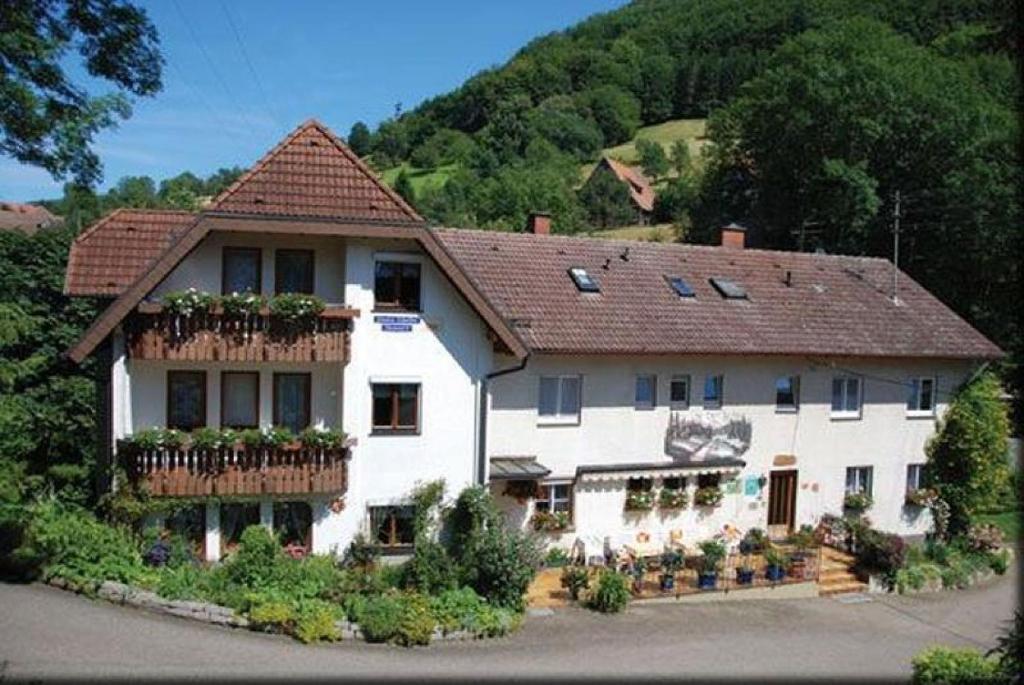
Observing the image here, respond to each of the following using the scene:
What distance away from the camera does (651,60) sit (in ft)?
425

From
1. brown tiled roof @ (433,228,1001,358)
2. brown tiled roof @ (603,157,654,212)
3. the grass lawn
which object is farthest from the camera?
brown tiled roof @ (603,157,654,212)

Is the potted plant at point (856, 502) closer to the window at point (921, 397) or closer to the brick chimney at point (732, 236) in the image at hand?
the window at point (921, 397)

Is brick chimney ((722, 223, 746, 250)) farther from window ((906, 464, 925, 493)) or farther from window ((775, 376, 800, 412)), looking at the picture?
window ((906, 464, 925, 493))

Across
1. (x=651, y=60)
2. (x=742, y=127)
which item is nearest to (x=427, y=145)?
(x=651, y=60)

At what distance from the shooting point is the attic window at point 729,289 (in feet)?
99.3

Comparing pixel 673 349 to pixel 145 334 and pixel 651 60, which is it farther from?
pixel 651 60

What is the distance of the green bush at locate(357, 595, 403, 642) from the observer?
765 inches

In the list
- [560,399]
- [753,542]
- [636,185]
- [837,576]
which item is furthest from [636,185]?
[560,399]

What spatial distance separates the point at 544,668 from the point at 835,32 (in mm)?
51990

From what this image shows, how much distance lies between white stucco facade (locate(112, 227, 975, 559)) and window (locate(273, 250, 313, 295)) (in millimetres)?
185

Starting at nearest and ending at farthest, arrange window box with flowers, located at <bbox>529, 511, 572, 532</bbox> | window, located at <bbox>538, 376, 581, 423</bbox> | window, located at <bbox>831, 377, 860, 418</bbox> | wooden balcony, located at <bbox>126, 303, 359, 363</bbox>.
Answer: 1. wooden balcony, located at <bbox>126, 303, 359, 363</bbox>
2. window box with flowers, located at <bbox>529, 511, 572, 532</bbox>
3. window, located at <bbox>538, 376, 581, 423</bbox>
4. window, located at <bbox>831, 377, 860, 418</bbox>

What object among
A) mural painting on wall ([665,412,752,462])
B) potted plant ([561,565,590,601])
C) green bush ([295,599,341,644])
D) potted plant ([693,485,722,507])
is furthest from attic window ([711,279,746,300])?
green bush ([295,599,341,644])

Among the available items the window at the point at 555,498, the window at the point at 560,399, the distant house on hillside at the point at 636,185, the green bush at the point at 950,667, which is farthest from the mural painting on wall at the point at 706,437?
the distant house on hillside at the point at 636,185

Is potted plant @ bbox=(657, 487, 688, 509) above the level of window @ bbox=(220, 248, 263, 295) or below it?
below
